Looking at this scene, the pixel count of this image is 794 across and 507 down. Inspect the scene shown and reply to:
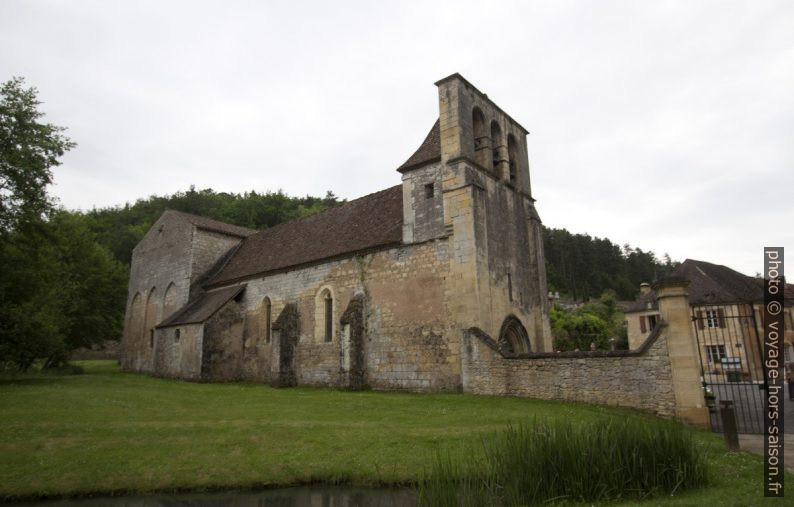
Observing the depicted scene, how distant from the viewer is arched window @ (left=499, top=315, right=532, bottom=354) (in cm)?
1841

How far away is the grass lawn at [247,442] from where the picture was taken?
784 cm

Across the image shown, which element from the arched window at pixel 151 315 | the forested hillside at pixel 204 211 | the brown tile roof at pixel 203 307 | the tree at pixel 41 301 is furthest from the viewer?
the forested hillside at pixel 204 211

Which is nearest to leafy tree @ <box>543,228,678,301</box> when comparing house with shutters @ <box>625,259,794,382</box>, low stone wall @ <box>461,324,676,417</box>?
house with shutters @ <box>625,259,794,382</box>

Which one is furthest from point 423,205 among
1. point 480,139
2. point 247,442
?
point 247,442

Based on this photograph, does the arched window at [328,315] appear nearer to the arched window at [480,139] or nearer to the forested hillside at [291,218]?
the arched window at [480,139]

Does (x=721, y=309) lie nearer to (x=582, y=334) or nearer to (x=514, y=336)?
(x=582, y=334)

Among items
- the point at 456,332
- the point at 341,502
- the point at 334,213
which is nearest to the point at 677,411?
the point at 456,332

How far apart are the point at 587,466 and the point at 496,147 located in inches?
659

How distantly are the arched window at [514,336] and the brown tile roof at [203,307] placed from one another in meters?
14.5

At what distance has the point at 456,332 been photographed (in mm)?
17188

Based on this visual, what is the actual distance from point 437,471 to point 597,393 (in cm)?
962

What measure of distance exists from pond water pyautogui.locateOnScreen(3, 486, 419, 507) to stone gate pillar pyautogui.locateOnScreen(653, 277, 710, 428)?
7848mm

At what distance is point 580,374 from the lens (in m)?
14.1

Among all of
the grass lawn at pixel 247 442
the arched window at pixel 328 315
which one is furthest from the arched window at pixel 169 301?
the grass lawn at pixel 247 442
